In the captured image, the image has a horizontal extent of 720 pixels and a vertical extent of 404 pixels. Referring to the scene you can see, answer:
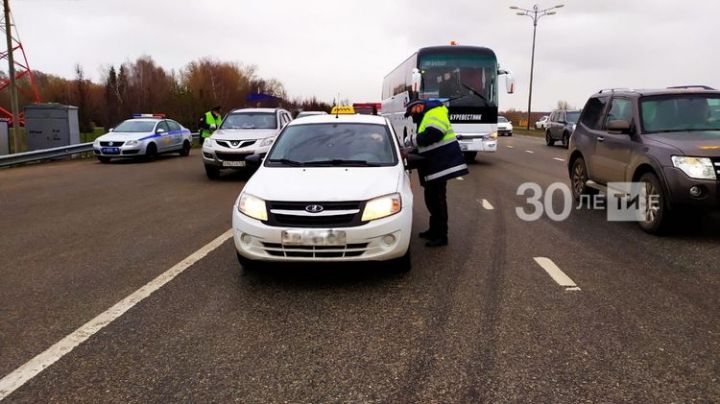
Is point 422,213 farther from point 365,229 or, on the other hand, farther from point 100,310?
point 100,310

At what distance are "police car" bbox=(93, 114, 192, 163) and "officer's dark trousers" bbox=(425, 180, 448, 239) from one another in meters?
14.0

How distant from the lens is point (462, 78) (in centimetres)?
1598

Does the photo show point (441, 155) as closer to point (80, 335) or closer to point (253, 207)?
point (253, 207)

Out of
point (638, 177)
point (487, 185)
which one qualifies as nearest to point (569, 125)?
point (487, 185)

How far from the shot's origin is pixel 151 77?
3236 inches

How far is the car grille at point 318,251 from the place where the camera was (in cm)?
452

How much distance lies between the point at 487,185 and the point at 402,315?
27.9 feet

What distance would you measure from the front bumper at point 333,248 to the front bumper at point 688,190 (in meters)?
3.60

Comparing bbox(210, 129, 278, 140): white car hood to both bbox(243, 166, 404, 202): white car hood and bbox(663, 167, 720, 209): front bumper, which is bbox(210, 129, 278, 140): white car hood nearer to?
bbox(243, 166, 404, 202): white car hood

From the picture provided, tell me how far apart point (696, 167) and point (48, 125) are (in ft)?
67.8

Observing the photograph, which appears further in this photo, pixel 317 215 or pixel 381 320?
pixel 317 215

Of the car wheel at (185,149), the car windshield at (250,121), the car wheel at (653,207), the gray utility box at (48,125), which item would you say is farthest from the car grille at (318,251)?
the gray utility box at (48,125)

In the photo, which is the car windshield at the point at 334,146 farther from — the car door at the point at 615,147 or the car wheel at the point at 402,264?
the car door at the point at 615,147

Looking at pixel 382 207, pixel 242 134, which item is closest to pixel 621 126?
pixel 382 207
